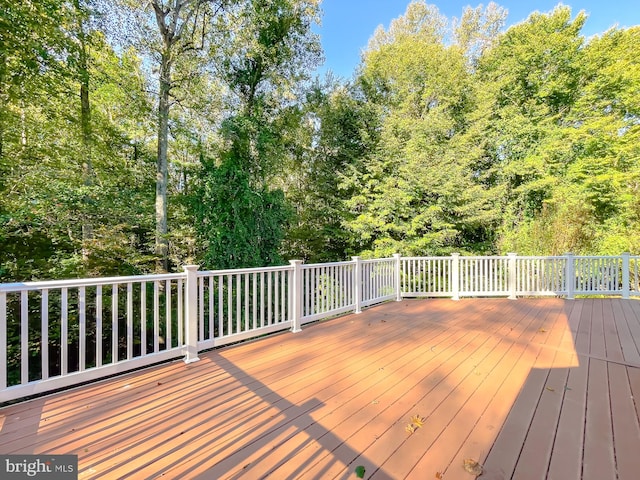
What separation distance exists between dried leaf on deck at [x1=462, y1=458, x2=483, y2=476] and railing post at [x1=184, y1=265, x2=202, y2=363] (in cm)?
233

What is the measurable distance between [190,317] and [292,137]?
24.1ft

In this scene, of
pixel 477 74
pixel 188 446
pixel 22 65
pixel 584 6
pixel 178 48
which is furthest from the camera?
pixel 477 74

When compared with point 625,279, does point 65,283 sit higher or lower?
higher

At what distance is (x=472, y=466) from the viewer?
1.48 m

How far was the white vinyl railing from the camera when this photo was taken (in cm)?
224

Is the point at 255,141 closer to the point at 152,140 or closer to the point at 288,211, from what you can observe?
the point at 288,211

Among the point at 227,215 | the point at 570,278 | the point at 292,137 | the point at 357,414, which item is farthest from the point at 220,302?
the point at 292,137

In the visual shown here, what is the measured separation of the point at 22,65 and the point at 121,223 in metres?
2.82

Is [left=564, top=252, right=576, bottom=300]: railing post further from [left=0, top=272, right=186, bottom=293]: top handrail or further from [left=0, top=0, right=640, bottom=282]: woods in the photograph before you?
[left=0, top=272, right=186, bottom=293]: top handrail

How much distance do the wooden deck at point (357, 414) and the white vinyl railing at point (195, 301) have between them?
0.75 ft

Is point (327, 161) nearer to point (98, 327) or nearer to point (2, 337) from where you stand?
point (98, 327)

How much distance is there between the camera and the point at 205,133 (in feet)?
25.3

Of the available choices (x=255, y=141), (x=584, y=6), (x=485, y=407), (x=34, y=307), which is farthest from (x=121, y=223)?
(x=584, y=6)

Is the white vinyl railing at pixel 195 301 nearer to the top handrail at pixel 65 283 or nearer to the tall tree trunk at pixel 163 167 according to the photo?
the top handrail at pixel 65 283
